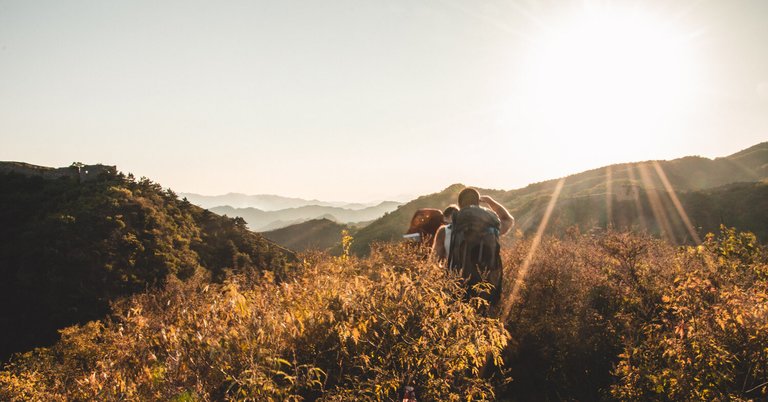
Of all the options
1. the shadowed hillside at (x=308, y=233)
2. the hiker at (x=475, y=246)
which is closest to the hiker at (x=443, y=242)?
the hiker at (x=475, y=246)

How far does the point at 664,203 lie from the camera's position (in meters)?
53.2

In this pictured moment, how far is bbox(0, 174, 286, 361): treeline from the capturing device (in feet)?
95.6

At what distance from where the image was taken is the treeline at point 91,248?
2914cm

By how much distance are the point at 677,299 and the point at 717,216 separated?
57.9 m

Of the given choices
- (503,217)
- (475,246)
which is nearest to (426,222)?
(503,217)

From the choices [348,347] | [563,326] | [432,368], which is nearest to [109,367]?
[348,347]

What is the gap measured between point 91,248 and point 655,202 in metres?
71.0

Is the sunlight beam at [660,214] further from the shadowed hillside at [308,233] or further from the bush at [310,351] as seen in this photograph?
the shadowed hillside at [308,233]

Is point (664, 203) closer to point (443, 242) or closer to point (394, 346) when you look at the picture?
point (443, 242)

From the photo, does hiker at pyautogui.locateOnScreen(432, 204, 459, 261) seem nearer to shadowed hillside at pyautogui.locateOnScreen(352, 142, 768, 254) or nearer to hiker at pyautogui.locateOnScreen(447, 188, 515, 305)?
hiker at pyautogui.locateOnScreen(447, 188, 515, 305)

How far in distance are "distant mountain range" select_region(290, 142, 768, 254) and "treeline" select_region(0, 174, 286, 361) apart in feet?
65.3

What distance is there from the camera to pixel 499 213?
6156 mm

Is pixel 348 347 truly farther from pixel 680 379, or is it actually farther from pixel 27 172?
pixel 27 172

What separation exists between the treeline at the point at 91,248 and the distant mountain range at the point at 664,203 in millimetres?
19902
